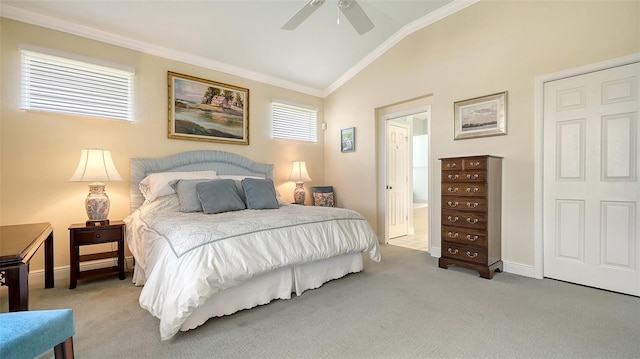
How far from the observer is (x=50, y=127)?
9.71ft

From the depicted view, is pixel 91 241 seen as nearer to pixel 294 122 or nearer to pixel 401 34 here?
pixel 294 122

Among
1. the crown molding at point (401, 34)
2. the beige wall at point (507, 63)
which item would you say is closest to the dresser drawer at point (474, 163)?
the beige wall at point (507, 63)

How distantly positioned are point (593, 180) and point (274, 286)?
311 centimetres

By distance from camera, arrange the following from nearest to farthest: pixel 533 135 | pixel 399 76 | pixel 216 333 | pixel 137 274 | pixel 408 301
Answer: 1. pixel 216 333
2. pixel 408 301
3. pixel 137 274
4. pixel 533 135
5. pixel 399 76

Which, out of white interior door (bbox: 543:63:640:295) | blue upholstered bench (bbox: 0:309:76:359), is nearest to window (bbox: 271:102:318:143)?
white interior door (bbox: 543:63:640:295)

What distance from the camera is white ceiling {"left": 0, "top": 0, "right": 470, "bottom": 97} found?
2930 mm

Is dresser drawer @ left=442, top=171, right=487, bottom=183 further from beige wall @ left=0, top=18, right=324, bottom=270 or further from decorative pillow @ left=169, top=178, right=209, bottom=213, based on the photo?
beige wall @ left=0, top=18, right=324, bottom=270

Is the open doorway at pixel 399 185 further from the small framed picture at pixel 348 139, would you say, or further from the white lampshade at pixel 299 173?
the white lampshade at pixel 299 173

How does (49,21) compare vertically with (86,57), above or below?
above

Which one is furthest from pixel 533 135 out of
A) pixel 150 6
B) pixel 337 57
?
pixel 150 6

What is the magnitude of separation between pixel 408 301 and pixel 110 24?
4117 millimetres

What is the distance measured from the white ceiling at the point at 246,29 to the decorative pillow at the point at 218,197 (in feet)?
6.12

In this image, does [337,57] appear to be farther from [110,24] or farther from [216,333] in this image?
[216,333]

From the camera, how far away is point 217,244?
199 centimetres
